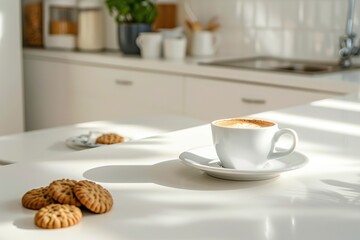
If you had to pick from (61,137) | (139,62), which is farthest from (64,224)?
(139,62)

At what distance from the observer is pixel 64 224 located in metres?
0.87

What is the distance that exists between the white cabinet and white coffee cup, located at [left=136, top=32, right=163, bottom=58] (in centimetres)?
16

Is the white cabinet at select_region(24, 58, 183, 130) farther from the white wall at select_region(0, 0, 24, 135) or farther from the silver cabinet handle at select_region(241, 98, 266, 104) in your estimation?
the silver cabinet handle at select_region(241, 98, 266, 104)

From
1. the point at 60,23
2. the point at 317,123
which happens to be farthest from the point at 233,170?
the point at 60,23

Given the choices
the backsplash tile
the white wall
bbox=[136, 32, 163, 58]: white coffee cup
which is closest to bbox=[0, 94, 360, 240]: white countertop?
the backsplash tile

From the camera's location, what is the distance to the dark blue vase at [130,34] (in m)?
3.81

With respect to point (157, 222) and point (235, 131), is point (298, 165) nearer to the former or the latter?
point (235, 131)

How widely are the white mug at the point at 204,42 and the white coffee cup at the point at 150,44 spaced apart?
20 centimetres

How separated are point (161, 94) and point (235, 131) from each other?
2.40 meters

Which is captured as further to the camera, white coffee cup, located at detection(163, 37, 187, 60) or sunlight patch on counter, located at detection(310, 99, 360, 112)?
white coffee cup, located at detection(163, 37, 187, 60)

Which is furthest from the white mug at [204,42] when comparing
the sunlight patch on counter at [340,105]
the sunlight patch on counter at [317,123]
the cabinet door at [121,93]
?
the sunlight patch on counter at [317,123]

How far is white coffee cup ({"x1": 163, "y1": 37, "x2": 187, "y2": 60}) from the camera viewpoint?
11.9ft

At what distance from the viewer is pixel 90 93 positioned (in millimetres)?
3881

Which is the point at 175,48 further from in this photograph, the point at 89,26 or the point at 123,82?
the point at 89,26
